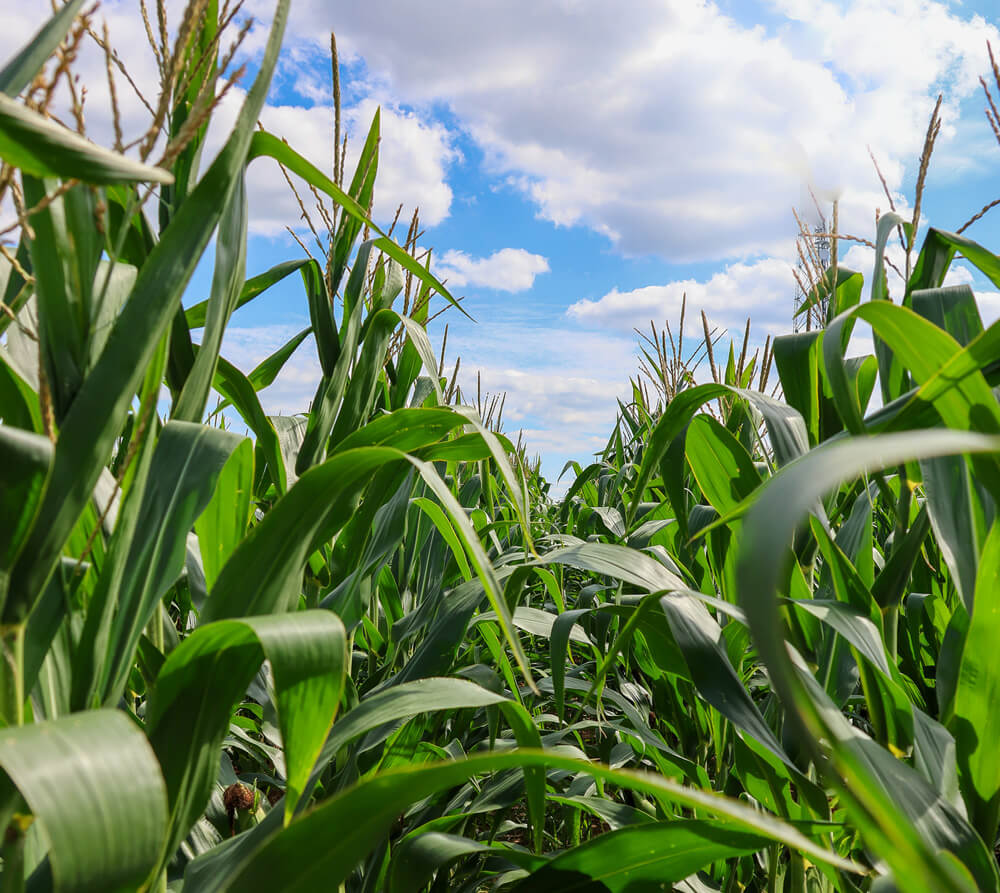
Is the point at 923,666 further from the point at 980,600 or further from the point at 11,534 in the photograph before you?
the point at 11,534

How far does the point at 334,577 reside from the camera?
32.5 inches

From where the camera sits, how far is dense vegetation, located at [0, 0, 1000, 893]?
0.87 feet

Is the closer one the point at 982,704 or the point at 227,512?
the point at 982,704

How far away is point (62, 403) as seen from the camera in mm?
370

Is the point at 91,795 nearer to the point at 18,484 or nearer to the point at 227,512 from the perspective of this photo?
the point at 18,484

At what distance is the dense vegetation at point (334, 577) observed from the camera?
26 centimetres

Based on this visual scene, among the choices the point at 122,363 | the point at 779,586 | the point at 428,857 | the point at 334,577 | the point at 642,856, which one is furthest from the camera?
the point at 334,577

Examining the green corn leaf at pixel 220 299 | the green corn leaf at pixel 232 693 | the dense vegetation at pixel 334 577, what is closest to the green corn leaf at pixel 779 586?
the dense vegetation at pixel 334 577

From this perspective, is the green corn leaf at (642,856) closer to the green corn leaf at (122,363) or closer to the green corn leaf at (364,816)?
the green corn leaf at (364,816)

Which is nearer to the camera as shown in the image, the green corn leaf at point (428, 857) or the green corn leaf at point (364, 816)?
the green corn leaf at point (364, 816)

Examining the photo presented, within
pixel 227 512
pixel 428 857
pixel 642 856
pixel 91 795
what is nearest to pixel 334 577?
pixel 227 512

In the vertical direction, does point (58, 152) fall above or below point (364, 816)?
above

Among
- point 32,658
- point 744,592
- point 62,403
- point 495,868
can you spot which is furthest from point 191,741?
point 495,868

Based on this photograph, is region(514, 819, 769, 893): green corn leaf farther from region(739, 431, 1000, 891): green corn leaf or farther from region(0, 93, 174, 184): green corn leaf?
region(0, 93, 174, 184): green corn leaf
